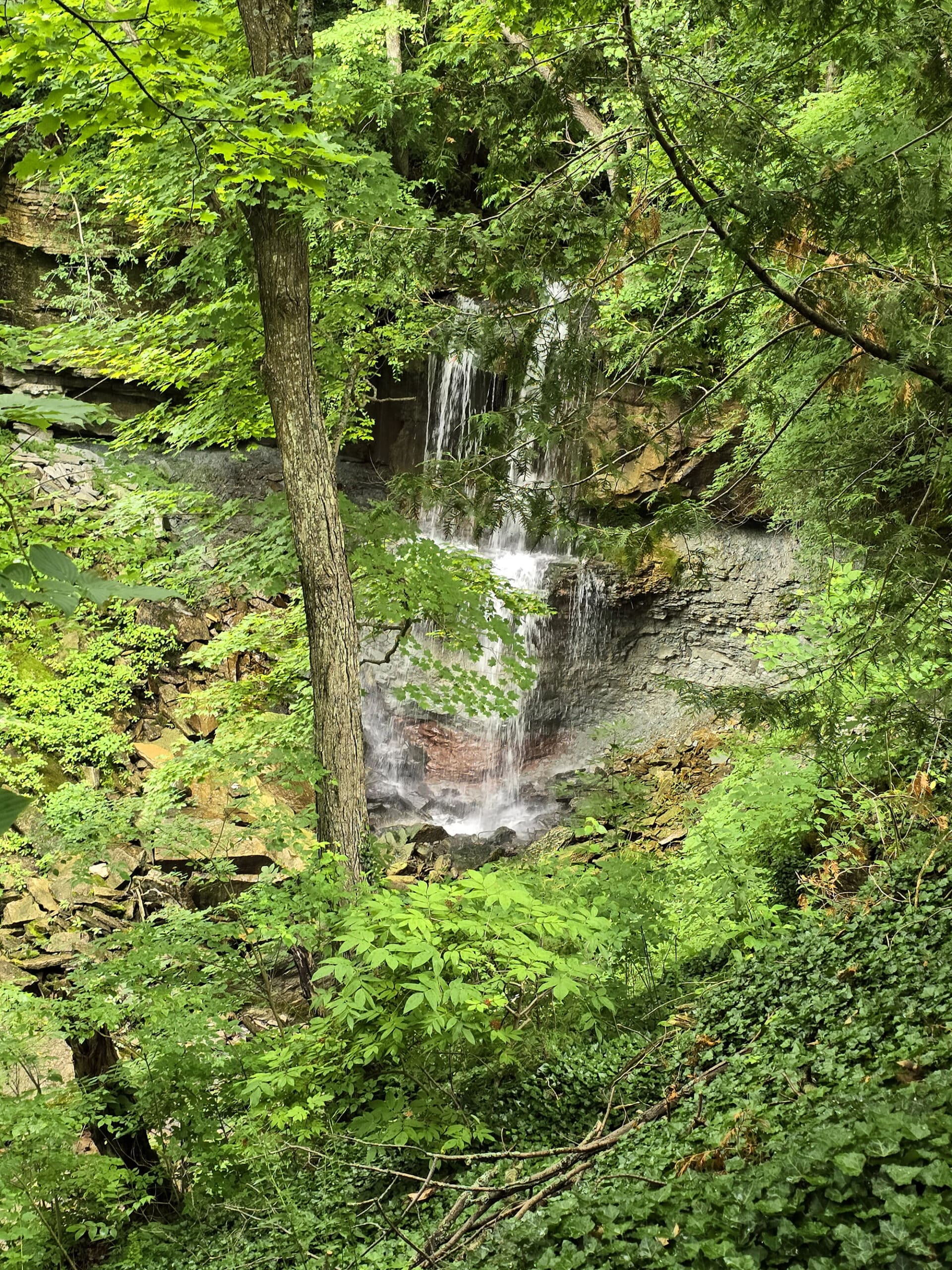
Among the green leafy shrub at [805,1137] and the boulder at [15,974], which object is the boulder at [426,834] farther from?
the green leafy shrub at [805,1137]

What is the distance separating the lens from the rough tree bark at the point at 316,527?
546 centimetres

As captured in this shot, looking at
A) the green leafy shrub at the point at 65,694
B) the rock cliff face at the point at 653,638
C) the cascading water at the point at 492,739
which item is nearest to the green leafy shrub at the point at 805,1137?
the green leafy shrub at the point at 65,694

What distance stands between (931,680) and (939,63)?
353 cm

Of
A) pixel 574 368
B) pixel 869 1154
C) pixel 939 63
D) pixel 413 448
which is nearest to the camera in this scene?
pixel 869 1154

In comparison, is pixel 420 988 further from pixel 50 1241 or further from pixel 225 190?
pixel 225 190

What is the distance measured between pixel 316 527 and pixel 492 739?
9.90 meters

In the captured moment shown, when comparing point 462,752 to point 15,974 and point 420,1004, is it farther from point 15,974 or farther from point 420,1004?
point 420,1004

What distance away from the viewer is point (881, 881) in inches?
192

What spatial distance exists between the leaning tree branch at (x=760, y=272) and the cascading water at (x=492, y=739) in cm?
970

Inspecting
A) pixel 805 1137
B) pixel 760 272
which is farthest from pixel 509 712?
pixel 805 1137

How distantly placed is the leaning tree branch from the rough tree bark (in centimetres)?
254

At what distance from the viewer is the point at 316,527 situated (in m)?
5.62

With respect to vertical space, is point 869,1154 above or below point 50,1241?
above

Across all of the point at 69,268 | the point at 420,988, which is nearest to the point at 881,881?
the point at 420,988
